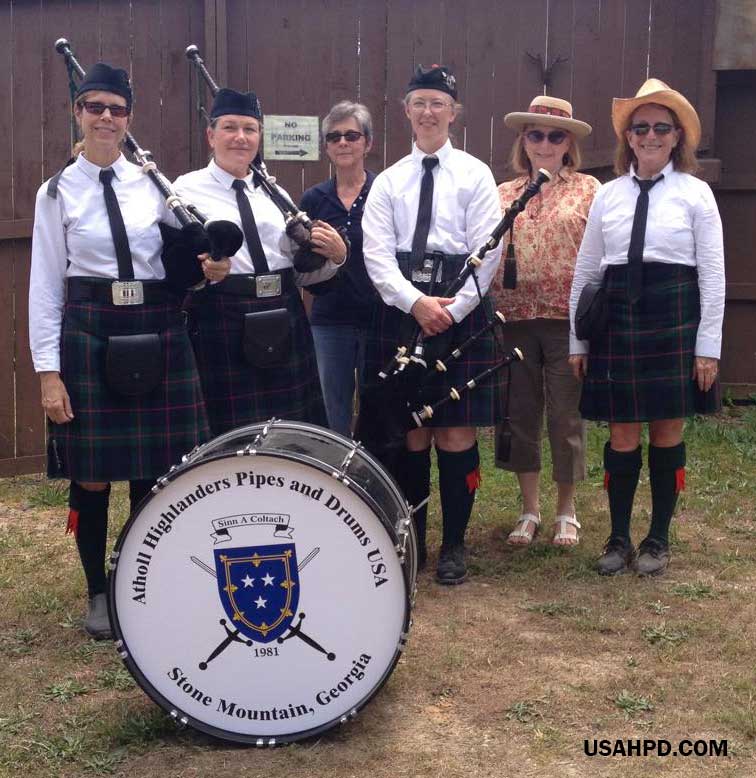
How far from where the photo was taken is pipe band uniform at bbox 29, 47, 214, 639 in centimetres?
371

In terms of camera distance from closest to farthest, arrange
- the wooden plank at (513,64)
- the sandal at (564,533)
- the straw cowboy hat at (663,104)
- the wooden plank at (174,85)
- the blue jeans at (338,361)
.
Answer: the straw cowboy hat at (663,104) → the blue jeans at (338,361) → the sandal at (564,533) → the wooden plank at (174,85) → the wooden plank at (513,64)

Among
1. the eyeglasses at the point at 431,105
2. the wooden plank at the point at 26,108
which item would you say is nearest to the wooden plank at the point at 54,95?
the wooden plank at the point at 26,108

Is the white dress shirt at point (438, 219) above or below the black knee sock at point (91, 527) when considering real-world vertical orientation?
above

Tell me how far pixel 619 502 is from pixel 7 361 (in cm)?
346

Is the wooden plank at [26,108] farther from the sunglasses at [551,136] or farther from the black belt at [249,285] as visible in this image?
the sunglasses at [551,136]

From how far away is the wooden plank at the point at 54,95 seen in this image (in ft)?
19.6

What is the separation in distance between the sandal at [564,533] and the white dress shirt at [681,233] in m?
1.03

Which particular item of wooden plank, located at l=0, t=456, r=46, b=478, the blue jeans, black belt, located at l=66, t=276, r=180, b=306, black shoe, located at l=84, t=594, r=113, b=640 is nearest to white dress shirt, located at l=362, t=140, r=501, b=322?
the blue jeans

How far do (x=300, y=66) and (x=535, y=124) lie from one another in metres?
2.06

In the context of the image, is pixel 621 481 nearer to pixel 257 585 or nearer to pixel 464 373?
pixel 464 373

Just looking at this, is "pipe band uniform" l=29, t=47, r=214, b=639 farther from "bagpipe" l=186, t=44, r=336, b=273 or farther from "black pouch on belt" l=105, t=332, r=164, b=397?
"bagpipe" l=186, t=44, r=336, b=273

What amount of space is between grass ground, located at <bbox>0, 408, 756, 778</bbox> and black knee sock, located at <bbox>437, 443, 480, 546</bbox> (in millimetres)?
216

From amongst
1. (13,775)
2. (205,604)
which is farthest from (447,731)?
(13,775)

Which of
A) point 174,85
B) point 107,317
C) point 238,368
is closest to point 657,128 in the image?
point 238,368
